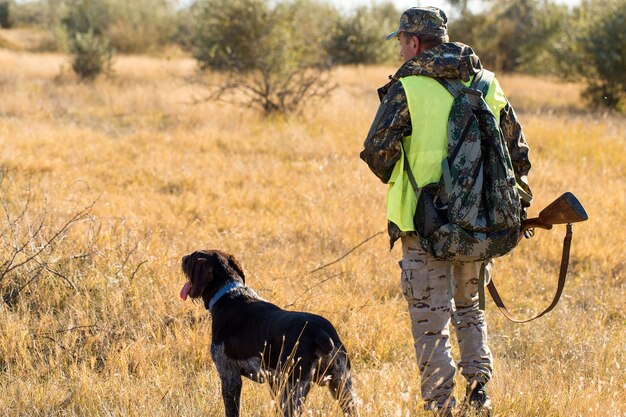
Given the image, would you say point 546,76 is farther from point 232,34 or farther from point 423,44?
point 423,44

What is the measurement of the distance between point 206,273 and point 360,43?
25.0 metres

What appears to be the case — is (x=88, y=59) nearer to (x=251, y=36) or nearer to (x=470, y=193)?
(x=251, y=36)

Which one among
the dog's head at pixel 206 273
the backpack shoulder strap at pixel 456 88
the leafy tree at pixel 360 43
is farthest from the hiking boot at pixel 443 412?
the leafy tree at pixel 360 43

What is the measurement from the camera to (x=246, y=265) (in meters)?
5.79

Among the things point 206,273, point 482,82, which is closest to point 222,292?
point 206,273

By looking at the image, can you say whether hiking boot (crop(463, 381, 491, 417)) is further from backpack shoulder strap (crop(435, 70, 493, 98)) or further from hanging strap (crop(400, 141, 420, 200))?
backpack shoulder strap (crop(435, 70, 493, 98))

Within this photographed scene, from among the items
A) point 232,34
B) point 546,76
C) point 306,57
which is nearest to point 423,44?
point 232,34

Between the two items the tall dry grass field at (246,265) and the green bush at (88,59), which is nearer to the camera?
the tall dry grass field at (246,265)

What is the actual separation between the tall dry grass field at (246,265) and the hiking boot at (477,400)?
16cm

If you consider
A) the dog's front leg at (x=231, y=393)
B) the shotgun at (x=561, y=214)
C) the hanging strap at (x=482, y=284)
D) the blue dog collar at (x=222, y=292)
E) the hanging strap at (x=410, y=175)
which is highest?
the hanging strap at (x=410, y=175)

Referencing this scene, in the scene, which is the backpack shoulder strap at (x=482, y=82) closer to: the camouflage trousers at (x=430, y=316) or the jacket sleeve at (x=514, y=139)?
the jacket sleeve at (x=514, y=139)

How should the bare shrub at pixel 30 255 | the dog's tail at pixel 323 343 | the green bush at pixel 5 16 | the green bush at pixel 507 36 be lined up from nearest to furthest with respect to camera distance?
the dog's tail at pixel 323 343
the bare shrub at pixel 30 255
the green bush at pixel 507 36
the green bush at pixel 5 16

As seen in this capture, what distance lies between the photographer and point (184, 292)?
12.0 ft

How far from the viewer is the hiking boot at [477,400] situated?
133 inches
